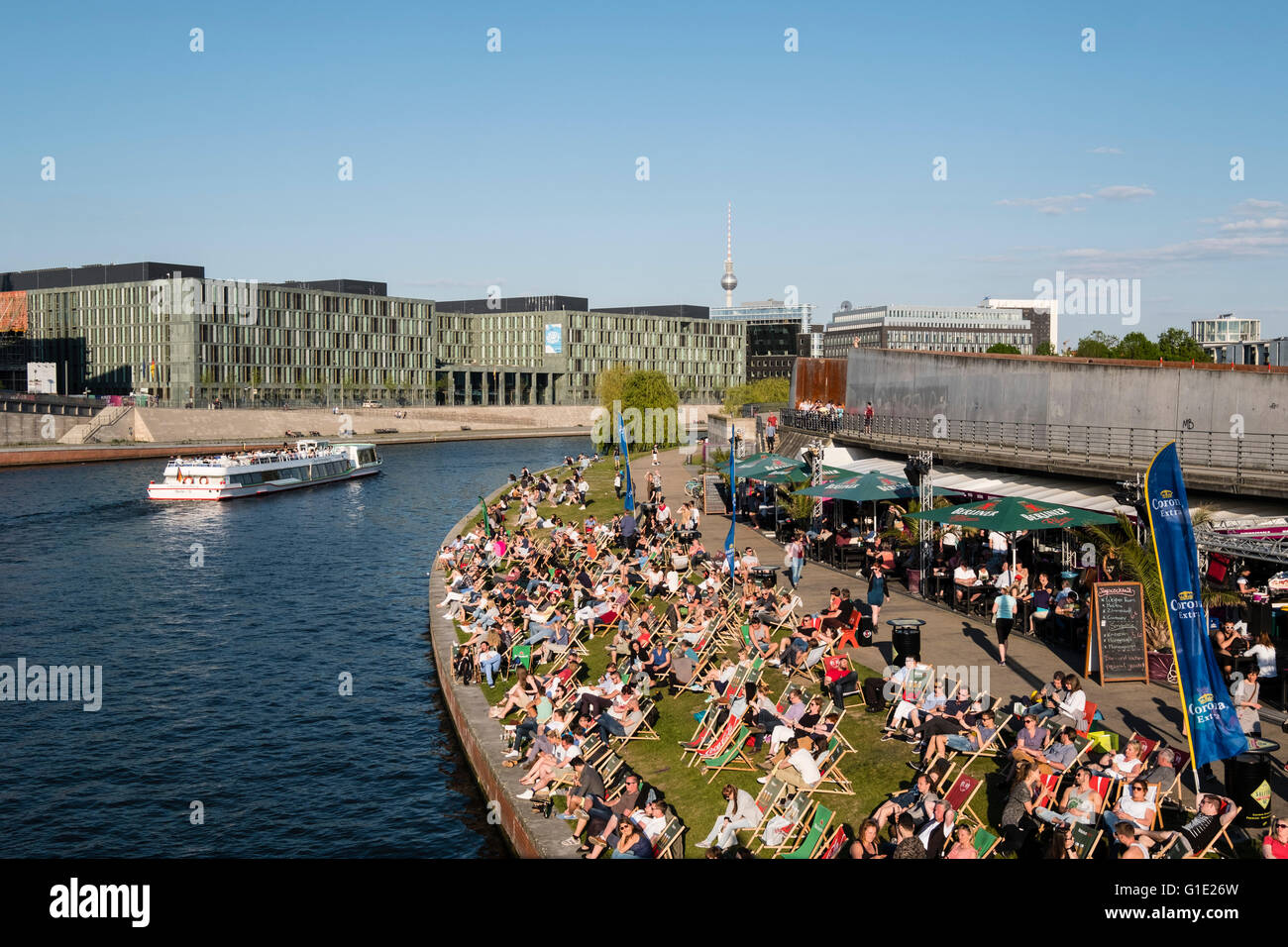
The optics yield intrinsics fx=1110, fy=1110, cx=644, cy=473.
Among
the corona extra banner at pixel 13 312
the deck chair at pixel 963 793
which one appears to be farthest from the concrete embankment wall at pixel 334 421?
the deck chair at pixel 963 793

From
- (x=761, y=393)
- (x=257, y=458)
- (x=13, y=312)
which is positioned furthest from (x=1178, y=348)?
(x=13, y=312)

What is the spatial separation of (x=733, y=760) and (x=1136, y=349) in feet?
338

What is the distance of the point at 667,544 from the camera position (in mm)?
30781

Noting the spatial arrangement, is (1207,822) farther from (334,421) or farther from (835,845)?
(334,421)

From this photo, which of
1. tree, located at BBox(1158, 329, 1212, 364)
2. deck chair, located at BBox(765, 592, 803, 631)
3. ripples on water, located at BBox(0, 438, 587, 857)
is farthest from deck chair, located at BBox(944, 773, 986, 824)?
tree, located at BBox(1158, 329, 1212, 364)

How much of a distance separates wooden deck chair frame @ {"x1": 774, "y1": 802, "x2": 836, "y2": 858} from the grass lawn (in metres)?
0.58

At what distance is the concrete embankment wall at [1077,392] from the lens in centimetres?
2325

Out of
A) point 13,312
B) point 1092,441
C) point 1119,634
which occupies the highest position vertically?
point 13,312

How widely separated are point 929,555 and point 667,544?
7968 mm

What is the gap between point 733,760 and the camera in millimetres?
14930

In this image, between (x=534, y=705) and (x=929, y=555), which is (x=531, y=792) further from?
(x=929, y=555)

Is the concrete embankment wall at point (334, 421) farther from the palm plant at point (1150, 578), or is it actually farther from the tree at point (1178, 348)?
the palm plant at point (1150, 578)
